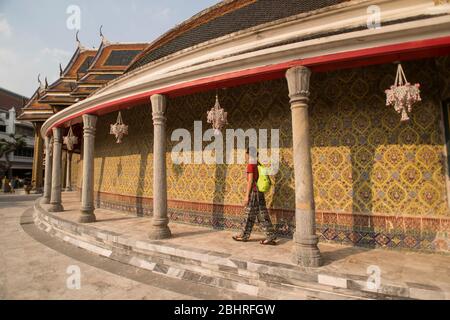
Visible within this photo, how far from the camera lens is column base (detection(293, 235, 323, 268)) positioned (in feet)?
11.4

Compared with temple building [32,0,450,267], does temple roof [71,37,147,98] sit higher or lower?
higher

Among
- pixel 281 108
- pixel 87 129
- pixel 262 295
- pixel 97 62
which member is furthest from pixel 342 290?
pixel 97 62

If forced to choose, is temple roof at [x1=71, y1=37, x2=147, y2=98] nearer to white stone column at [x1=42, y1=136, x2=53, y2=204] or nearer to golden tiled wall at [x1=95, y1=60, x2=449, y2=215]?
white stone column at [x1=42, y1=136, x2=53, y2=204]

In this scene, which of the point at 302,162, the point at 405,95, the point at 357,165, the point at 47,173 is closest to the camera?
the point at 405,95

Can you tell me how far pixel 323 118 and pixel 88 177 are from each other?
582cm

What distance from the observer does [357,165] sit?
4.48m

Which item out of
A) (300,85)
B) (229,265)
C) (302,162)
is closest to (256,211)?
(229,265)

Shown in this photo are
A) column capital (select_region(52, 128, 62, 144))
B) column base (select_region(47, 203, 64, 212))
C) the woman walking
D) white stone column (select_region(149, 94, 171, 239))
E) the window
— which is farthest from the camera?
the window

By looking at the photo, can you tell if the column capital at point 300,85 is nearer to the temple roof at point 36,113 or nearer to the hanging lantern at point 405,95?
the hanging lantern at point 405,95

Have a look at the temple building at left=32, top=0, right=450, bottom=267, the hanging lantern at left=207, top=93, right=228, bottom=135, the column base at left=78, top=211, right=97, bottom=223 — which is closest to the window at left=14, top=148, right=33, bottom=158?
the temple building at left=32, top=0, right=450, bottom=267

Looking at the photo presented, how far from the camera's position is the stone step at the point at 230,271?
10.3 ft

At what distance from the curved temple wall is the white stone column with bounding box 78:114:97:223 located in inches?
105

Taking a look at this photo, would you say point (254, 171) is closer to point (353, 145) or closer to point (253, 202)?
point (253, 202)

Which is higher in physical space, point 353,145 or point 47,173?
point 353,145
